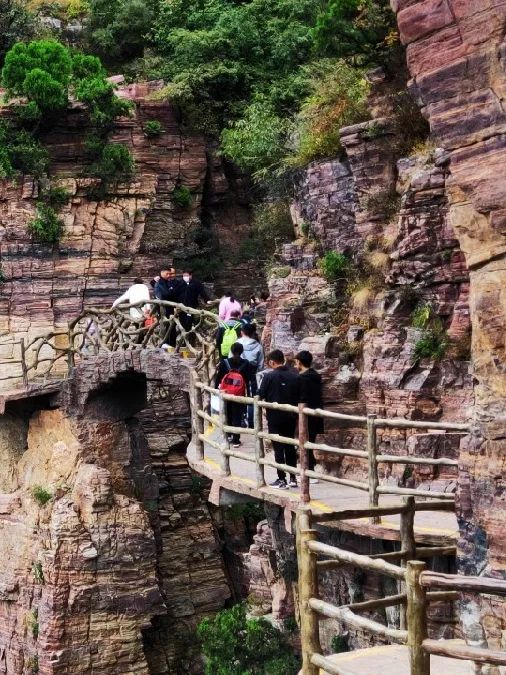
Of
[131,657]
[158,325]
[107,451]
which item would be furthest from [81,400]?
[131,657]

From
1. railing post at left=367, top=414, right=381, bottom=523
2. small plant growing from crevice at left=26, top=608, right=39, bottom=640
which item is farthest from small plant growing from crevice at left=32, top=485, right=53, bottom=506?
railing post at left=367, top=414, right=381, bottom=523

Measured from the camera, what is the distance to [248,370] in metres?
16.7

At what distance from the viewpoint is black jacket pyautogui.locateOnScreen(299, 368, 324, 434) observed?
1340 centimetres

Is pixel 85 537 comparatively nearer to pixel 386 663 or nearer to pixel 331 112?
pixel 331 112

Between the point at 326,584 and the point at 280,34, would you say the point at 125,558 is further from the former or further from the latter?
the point at 280,34

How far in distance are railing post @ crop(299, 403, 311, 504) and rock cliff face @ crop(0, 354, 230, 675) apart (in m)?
8.30

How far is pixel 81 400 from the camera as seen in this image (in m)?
22.6

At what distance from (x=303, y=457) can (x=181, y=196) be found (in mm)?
17593

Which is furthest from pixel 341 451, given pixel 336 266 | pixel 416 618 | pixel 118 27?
pixel 118 27

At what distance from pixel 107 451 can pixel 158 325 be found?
363 cm

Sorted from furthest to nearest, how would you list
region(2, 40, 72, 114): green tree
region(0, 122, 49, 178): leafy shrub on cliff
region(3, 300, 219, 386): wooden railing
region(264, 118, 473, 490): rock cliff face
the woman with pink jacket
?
region(0, 122, 49, 178): leafy shrub on cliff, region(2, 40, 72, 114): green tree, the woman with pink jacket, region(3, 300, 219, 386): wooden railing, region(264, 118, 473, 490): rock cliff face

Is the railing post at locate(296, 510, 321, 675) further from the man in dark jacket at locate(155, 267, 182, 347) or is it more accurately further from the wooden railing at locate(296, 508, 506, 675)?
the man in dark jacket at locate(155, 267, 182, 347)

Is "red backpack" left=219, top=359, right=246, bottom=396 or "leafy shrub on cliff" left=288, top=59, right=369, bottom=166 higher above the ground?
"leafy shrub on cliff" left=288, top=59, right=369, bottom=166

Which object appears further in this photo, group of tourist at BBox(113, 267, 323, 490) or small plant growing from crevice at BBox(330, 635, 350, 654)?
small plant growing from crevice at BBox(330, 635, 350, 654)
